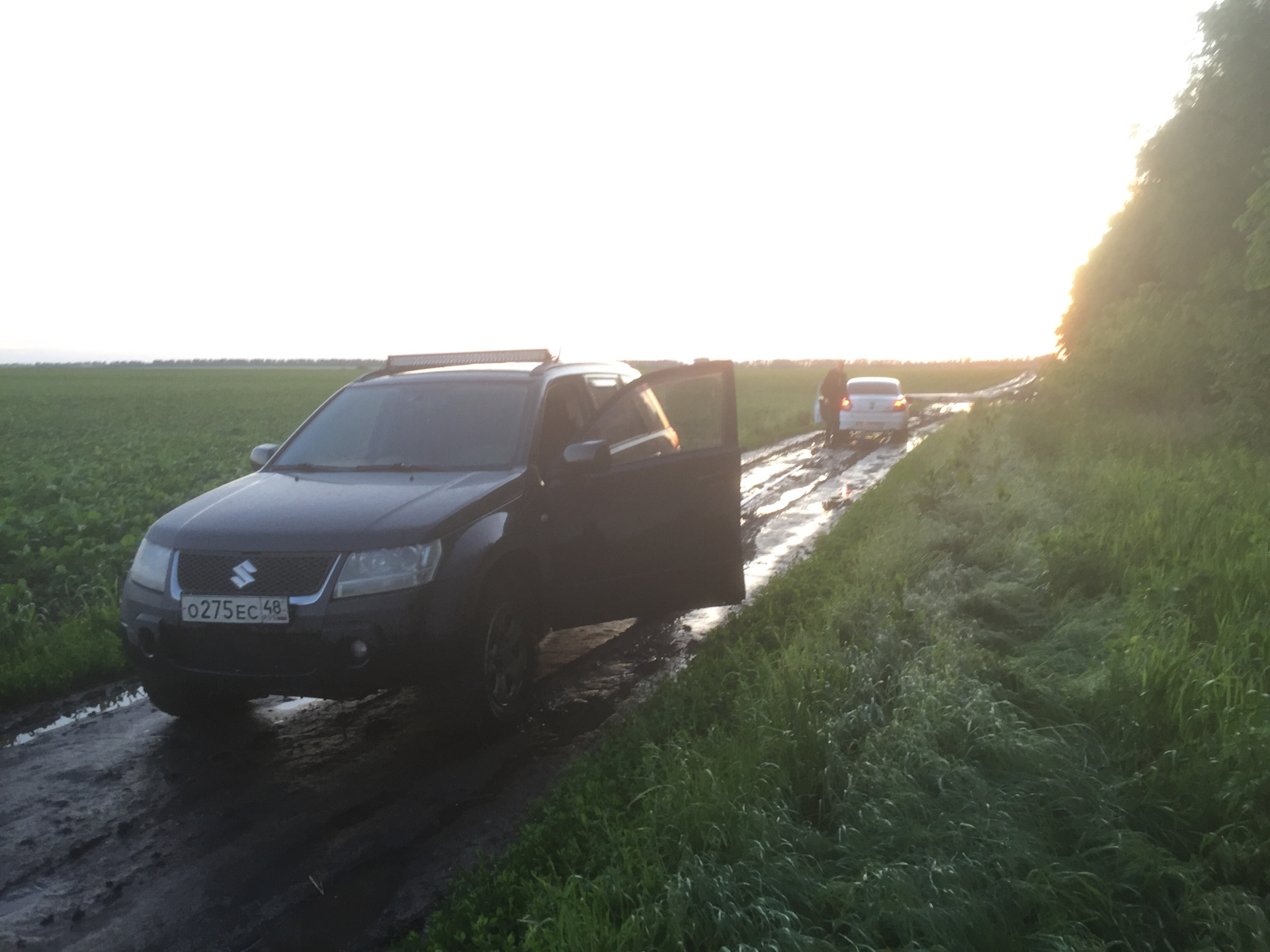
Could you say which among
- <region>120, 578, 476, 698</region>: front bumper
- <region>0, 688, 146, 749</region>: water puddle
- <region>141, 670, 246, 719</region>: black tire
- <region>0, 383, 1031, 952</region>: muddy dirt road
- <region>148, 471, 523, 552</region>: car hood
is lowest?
<region>0, 688, 146, 749</region>: water puddle

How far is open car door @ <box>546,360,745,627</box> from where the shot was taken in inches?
226

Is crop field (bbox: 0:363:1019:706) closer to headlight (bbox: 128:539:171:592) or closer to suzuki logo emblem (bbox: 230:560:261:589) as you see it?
headlight (bbox: 128:539:171:592)

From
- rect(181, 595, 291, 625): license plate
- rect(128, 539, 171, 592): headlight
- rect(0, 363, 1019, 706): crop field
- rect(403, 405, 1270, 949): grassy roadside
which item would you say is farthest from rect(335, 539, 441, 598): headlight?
rect(0, 363, 1019, 706): crop field

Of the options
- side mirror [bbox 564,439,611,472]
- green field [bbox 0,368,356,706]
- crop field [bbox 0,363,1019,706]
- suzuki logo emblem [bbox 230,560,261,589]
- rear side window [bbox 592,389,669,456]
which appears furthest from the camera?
crop field [bbox 0,363,1019,706]

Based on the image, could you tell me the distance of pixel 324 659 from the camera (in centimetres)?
A: 450

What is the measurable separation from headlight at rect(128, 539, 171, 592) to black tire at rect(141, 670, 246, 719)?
43 cm

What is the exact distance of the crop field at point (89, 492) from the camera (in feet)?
21.9

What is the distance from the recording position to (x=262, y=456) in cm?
637

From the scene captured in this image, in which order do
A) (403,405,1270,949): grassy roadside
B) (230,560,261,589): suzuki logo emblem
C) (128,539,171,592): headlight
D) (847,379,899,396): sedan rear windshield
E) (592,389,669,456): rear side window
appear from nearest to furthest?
1. (403,405,1270,949): grassy roadside
2. (230,560,261,589): suzuki logo emblem
3. (128,539,171,592): headlight
4. (592,389,669,456): rear side window
5. (847,379,899,396): sedan rear windshield

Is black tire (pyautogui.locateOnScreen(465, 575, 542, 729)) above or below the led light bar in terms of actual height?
below

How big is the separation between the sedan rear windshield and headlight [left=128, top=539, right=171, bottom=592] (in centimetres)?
2044

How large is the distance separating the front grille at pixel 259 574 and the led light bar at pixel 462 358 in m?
2.42

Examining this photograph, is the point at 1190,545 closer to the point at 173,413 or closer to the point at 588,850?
the point at 588,850

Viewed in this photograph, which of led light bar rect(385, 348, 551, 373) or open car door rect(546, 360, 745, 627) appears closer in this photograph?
open car door rect(546, 360, 745, 627)
